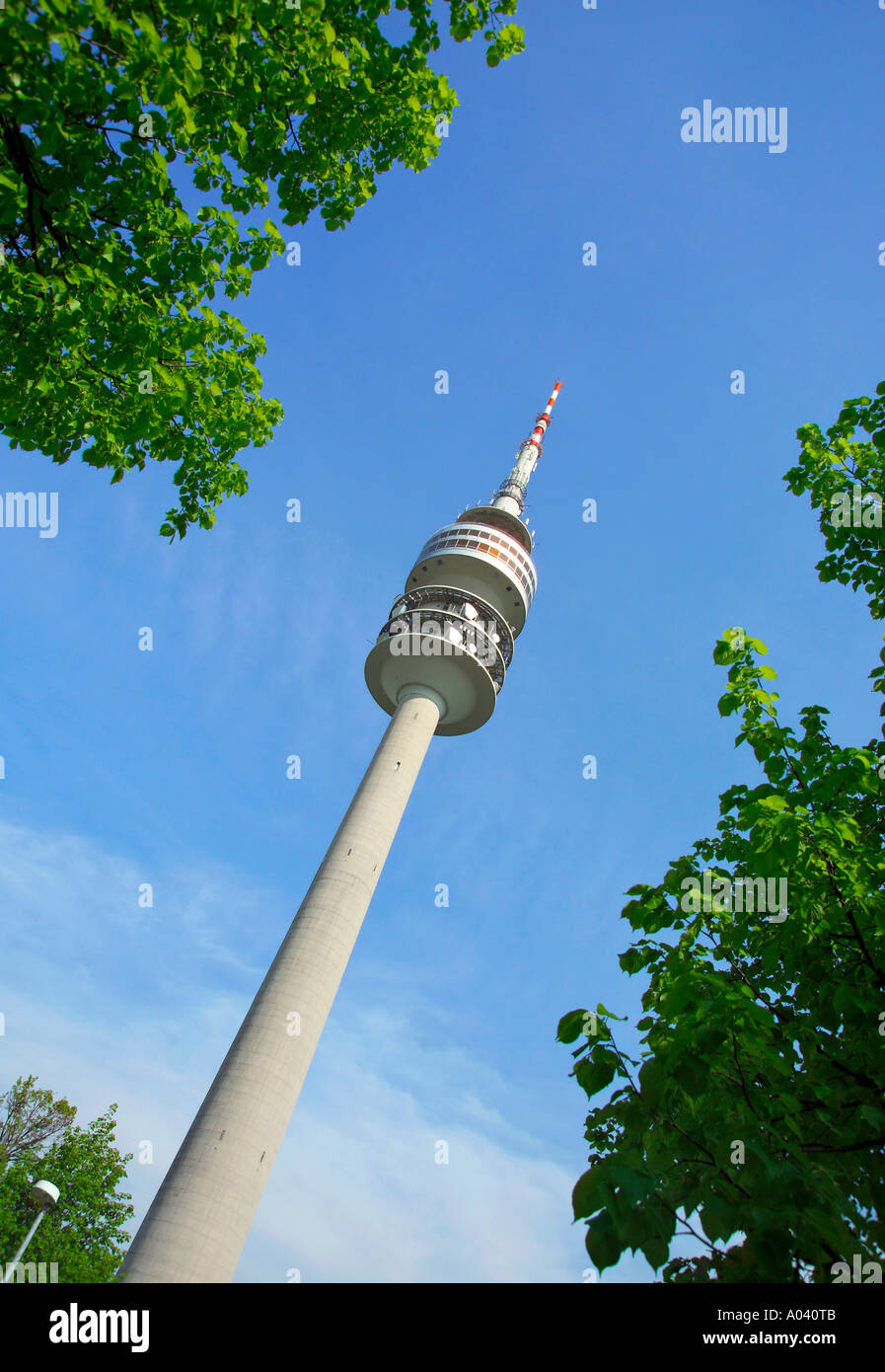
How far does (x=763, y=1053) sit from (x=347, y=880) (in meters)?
24.7

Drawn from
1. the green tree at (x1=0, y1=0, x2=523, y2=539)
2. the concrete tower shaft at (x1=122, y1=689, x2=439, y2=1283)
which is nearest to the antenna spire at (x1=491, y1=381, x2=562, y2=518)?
the concrete tower shaft at (x1=122, y1=689, x2=439, y2=1283)

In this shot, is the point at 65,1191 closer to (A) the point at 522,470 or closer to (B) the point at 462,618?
(B) the point at 462,618

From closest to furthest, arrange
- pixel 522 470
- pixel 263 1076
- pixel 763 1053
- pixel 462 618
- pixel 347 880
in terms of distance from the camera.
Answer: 1. pixel 763 1053
2. pixel 263 1076
3. pixel 347 880
4. pixel 462 618
5. pixel 522 470

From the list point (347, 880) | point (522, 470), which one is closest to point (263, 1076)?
point (347, 880)

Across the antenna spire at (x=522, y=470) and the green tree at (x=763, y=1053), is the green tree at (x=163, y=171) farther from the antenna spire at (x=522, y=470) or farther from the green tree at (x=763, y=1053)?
the antenna spire at (x=522, y=470)

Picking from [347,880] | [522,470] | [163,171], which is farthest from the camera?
[522,470]

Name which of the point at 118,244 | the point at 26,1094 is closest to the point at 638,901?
the point at 118,244

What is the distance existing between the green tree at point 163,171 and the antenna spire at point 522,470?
38.3 meters

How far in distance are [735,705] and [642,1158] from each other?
3927mm

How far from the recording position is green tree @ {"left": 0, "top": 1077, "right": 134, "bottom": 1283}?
3366cm

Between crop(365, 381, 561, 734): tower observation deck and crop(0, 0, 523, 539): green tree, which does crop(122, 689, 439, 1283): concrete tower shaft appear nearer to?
crop(365, 381, 561, 734): tower observation deck

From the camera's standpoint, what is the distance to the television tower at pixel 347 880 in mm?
20000

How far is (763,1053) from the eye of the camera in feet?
13.2

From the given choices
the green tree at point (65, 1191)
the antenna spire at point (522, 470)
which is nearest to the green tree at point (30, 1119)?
the green tree at point (65, 1191)
